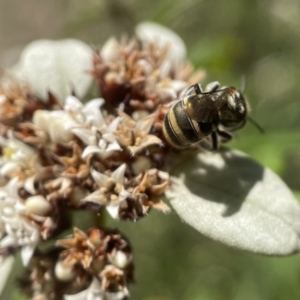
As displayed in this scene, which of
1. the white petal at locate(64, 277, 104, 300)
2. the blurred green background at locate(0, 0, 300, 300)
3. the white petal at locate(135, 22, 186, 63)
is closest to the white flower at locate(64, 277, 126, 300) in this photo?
the white petal at locate(64, 277, 104, 300)

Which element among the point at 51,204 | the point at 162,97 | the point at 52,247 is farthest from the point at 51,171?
the point at 162,97

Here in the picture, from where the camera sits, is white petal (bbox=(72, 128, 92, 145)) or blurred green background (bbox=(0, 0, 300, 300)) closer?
white petal (bbox=(72, 128, 92, 145))

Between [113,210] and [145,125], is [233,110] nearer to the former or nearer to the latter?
[145,125]

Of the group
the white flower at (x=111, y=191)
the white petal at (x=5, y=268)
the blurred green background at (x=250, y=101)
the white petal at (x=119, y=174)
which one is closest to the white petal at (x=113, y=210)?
the white flower at (x=111, y=191)

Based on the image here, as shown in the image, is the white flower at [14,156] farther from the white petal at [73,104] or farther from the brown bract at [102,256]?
the brown bract at [102,256]

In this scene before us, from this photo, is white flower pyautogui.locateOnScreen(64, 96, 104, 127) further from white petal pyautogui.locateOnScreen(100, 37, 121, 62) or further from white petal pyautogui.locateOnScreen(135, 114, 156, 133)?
white petal pyautogui.locateOnScreen(100, 37, 121, 62)

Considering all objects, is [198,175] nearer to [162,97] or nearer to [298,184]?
[162,97]

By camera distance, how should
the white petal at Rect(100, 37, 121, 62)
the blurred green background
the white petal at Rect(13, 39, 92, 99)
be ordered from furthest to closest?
the blurred green background → the white petal at Rect(13, 39, 92, 99) → the white petal at Rect(100, 37, 121, 62)
